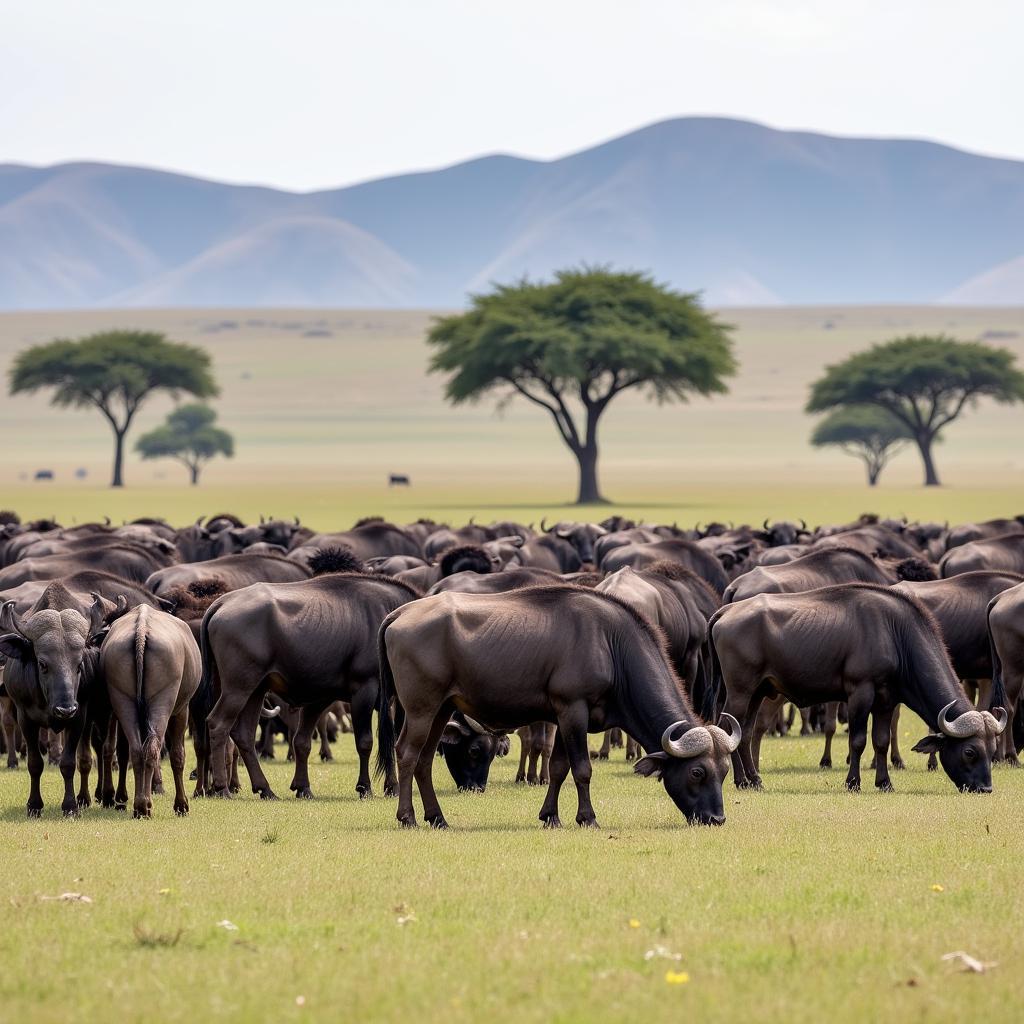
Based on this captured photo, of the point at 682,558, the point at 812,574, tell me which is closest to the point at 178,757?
the point at 812,574

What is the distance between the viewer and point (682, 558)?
26.3m

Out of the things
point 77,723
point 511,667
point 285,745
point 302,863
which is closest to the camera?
point 302,863

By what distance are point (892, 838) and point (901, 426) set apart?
105868 mm

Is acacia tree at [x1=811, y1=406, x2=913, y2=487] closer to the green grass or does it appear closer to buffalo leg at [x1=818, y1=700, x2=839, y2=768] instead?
buffalo leg at [x1=818, y1=700, x2=839, y2=768]

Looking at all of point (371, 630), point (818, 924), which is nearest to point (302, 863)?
point (818, 924)

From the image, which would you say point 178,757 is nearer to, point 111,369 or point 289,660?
point 289,660

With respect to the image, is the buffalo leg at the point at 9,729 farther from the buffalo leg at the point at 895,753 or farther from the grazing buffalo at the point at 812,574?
the buffalo leg at the point at 895,753

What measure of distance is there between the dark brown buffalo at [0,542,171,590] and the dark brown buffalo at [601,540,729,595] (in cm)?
695

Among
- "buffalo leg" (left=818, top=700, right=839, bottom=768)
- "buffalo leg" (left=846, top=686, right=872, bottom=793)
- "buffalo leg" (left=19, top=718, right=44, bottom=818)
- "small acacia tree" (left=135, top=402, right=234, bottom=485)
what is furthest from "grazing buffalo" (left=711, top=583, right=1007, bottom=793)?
"small acacia tree" (left=135, top=402, right=234, bottom=485)

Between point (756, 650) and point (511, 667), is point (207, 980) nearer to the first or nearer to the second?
point (511, 667)

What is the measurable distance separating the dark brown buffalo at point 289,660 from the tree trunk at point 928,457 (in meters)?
83.8

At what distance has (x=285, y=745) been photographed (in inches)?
867

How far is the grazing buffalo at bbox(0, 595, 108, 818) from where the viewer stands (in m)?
14.9

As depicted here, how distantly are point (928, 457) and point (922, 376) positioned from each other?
25.4 ft
